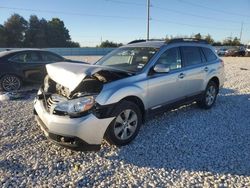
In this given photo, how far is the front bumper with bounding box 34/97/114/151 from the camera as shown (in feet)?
12.6

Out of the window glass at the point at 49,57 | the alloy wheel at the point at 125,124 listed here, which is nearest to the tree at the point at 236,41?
the window glass at the point at 49,57

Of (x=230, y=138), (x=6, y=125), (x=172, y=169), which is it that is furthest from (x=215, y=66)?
(x=6, y=125)

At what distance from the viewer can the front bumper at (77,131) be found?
12.6 ft

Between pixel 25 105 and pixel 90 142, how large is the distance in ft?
12.4

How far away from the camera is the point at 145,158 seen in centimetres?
412

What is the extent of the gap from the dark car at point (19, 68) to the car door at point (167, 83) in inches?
214

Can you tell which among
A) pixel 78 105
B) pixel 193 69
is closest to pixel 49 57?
pixel 193 69

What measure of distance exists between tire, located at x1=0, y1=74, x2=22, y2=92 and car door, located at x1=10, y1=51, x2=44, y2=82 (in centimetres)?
26

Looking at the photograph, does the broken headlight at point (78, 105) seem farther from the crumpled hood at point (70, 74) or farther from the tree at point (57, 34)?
the tree at point (57, 34)

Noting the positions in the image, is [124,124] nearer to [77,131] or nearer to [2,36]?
[77,131]

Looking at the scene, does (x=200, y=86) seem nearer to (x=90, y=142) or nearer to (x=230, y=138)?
(x=230, y=138)

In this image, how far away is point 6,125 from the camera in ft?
18.0

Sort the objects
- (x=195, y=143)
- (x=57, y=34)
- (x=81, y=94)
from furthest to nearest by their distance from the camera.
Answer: (x=57, y=34)
(x=195, y=143)
(x=81, y=94)

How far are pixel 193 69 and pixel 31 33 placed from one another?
6405 cm
